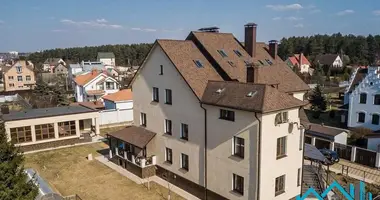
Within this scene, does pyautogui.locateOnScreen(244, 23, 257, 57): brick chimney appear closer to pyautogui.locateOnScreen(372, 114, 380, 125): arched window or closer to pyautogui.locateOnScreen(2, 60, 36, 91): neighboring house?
pyautogui.locateOnScreen(372, 114, 380, 125): arched window

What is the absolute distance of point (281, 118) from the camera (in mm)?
16891

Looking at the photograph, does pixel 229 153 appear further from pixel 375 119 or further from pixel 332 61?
pixel 332 61

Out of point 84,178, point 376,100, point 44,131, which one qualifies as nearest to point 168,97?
point 84,178

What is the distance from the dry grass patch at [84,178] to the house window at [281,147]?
790 cm

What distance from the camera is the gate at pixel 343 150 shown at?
91.0 feet

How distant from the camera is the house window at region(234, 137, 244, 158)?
57.0 ft

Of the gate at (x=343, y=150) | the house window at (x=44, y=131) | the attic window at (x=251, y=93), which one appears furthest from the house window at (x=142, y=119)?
the gate at (x=343, y=150)

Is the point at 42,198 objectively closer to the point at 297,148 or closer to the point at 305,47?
the point at 297,148

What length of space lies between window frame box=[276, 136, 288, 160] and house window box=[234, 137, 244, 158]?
2.09 meters

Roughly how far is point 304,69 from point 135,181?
91574 millimetres

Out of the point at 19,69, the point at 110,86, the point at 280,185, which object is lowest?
the point at 280,185

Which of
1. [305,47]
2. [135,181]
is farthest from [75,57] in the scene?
[135,181]

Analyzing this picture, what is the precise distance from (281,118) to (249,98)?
7.19 feet

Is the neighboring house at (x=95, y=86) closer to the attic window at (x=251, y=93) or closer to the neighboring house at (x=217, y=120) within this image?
the neighboring house at (x=217, y=120)
